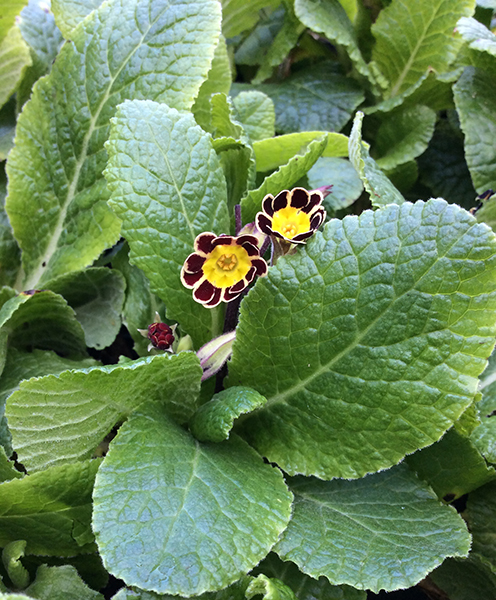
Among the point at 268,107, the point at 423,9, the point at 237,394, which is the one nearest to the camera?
the point at 237,394

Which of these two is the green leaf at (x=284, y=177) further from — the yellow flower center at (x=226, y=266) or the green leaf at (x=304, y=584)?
the green leaf at (x=304, y=584)

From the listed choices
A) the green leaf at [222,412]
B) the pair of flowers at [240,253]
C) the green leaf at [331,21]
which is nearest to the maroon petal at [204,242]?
the pair of flowers at [240,253]

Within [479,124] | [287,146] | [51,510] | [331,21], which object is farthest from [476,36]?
[51,510]

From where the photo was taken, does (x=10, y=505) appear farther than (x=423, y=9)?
No

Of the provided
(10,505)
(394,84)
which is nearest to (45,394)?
(10,505)

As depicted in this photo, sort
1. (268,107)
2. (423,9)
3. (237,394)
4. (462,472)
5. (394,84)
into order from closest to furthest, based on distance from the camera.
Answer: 1. (237,394)
2. (462,472)
3. (268,107)
4. (423,9)
5. (394,84)

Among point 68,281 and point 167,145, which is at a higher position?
point 167,145

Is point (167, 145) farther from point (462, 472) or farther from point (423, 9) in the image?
point (423, 9)

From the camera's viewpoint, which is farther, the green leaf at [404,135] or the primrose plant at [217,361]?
the green leaf at [404,135]
